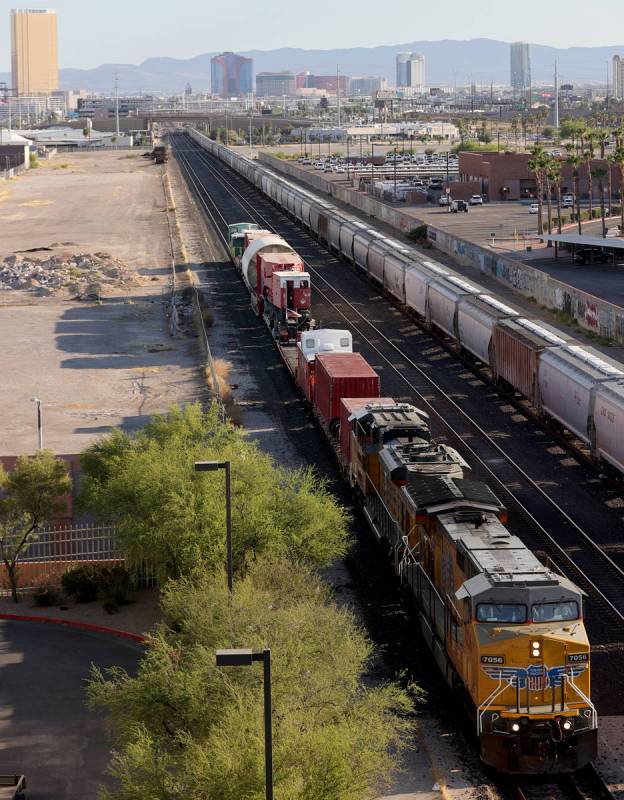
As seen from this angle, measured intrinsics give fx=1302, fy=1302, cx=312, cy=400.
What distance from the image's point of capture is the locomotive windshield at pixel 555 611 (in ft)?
67.6

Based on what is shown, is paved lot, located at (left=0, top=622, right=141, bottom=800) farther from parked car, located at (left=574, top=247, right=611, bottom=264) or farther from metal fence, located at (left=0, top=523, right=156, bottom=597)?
parked car, located at (left=574, top=247, right=611, bottom=264)

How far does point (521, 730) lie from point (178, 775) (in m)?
6.28

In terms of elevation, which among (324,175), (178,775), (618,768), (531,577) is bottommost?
(618,768)

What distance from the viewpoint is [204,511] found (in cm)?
2684

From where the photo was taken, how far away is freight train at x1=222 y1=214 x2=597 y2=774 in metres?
20.5

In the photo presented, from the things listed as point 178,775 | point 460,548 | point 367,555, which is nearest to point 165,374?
point 367,555

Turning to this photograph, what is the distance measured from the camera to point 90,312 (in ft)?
238

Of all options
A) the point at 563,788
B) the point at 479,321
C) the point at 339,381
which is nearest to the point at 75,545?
the point at 339,381

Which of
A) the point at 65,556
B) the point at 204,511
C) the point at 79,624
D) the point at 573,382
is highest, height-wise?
the point at 573,382

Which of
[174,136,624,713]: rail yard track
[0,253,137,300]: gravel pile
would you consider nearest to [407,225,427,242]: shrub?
[174,136,624,713]: rail yard track

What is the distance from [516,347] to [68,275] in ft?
147

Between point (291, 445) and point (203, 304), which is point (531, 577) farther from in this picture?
point (203, 304)

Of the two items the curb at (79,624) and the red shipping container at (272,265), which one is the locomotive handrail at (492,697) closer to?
the curb at (79,624)

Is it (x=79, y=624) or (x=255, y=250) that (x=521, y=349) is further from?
(x=255, y=250)
